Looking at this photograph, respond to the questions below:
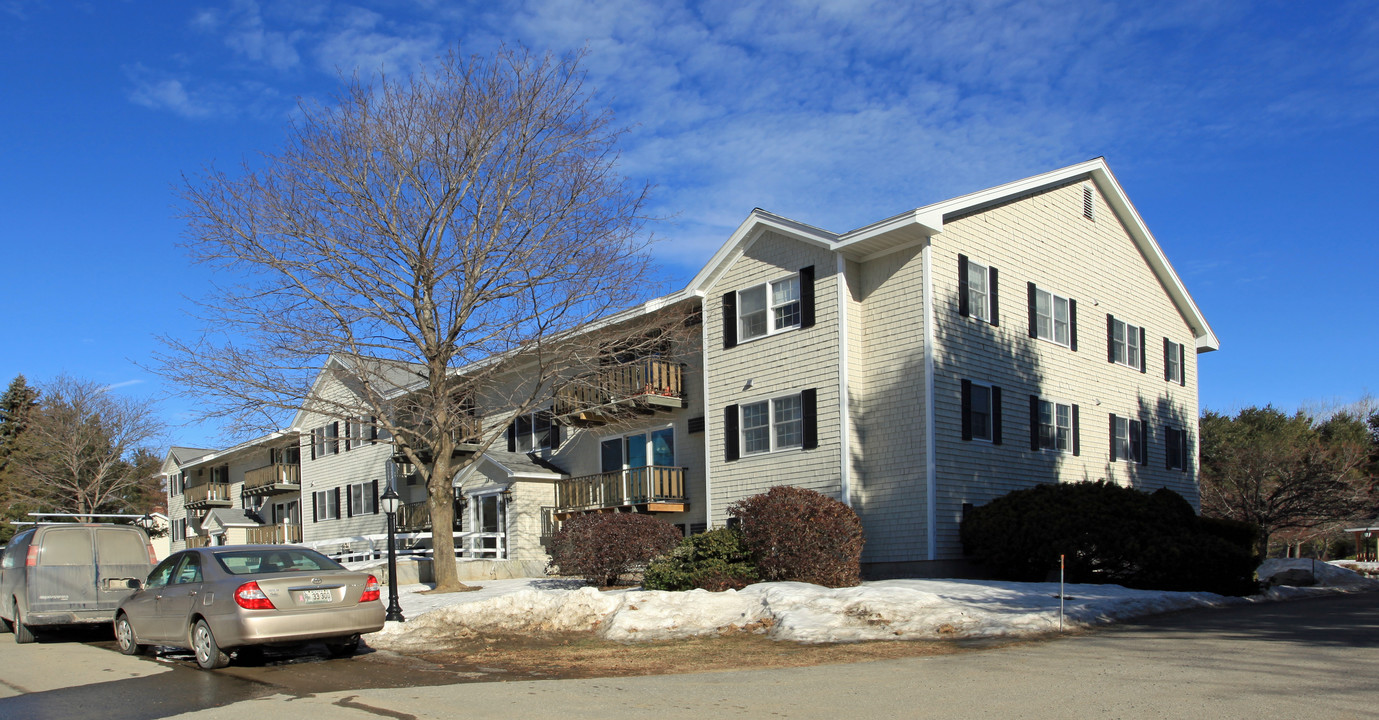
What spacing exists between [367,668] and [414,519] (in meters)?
21.7

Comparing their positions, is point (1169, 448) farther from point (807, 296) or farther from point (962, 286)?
point (807, 296)

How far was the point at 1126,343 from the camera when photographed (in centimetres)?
2666

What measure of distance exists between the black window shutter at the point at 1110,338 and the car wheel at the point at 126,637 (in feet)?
73.2

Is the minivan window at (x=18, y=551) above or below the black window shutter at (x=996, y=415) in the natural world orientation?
below

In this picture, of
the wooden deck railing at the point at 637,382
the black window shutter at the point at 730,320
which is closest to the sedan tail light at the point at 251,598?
the wooden deck railing at the point at 637,382

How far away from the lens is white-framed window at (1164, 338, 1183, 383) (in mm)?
28484

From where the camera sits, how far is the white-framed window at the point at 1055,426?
2308 centimetres

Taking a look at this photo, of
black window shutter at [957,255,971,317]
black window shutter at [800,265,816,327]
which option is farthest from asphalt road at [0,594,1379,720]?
black window shutter at [800,265,816,327]

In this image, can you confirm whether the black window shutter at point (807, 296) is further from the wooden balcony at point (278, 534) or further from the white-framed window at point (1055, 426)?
the wooden balcony at point (278, 534)

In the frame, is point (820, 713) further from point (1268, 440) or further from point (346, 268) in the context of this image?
point (1268, 440)

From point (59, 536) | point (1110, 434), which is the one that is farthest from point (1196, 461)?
point (59, 536)

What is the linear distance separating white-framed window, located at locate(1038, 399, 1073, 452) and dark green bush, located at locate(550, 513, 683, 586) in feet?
29.8

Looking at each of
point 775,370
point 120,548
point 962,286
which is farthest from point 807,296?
point 120,548

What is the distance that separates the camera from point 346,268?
20.0m
